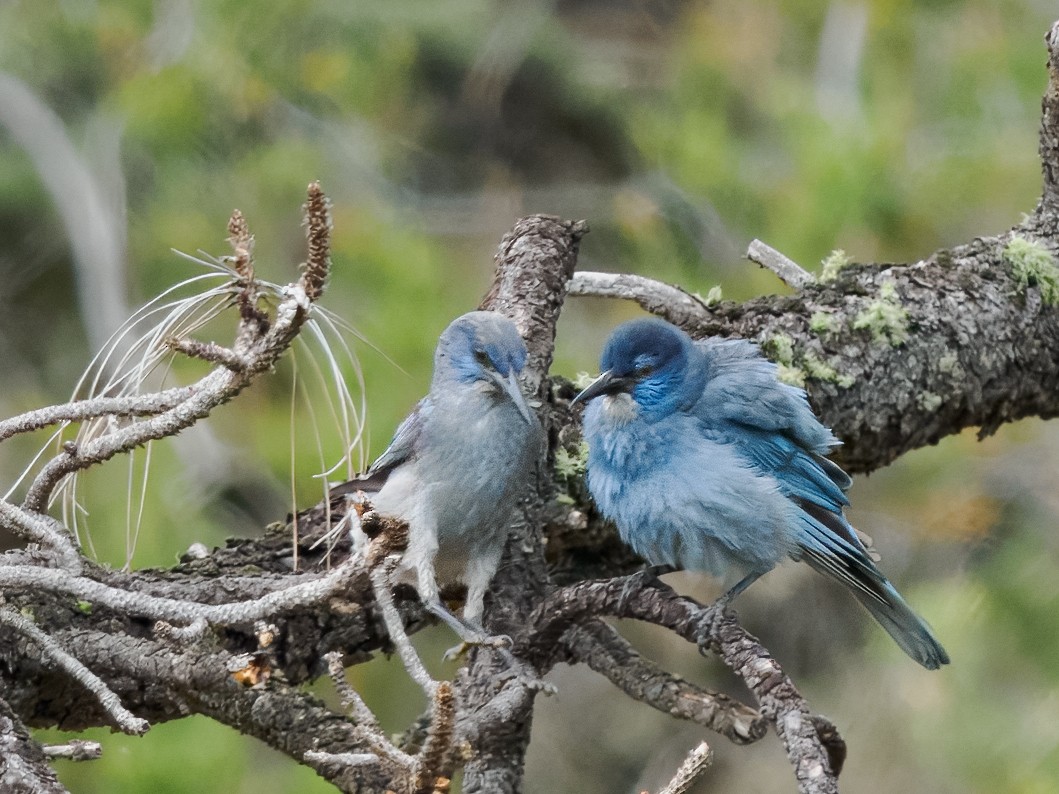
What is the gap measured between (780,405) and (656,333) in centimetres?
27

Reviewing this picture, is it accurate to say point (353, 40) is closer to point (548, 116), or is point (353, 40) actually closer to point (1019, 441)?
point (548, 116)

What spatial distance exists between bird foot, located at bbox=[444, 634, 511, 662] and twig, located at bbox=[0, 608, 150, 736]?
1.70 feet

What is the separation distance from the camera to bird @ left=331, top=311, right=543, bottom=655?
2.28 meters

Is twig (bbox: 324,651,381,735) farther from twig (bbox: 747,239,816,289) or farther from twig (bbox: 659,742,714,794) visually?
twig (bbox: 747,239,816,289)

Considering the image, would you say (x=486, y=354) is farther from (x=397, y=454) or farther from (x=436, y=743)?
(x=436, y=743)

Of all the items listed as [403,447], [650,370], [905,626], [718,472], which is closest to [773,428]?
[718,472]

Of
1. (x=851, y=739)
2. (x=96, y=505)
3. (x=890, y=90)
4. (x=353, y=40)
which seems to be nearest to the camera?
(x=96, y=505)

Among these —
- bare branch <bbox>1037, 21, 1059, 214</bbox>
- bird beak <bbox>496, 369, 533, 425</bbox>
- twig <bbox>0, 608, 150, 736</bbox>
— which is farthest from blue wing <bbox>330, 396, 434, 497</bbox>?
bare branch <bbox>1037, 21, 1059, 214</bbox>

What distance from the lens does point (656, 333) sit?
2.36 meters

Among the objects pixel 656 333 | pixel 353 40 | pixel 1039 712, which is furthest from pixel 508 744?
pixel 353 40

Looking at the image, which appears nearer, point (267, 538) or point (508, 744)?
point (508, 744)

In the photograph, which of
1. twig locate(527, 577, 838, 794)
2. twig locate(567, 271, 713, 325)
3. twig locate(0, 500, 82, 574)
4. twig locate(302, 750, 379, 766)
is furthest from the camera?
twig locate(567, 271, 713, 325)

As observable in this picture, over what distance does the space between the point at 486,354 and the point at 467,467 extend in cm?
21

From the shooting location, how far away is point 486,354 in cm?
233
